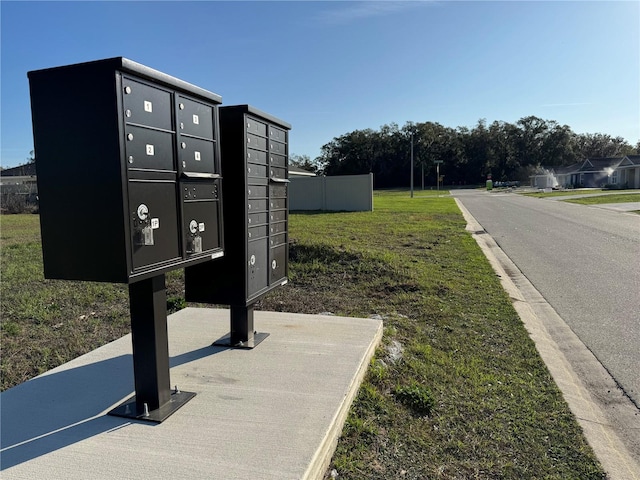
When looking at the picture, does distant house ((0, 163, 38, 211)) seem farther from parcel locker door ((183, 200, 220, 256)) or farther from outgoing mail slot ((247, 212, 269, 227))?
parcel locker door ((183, 200, 220, 256))

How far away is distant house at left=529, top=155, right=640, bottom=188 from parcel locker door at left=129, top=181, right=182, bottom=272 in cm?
5709

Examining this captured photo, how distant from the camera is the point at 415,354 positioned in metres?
4.01

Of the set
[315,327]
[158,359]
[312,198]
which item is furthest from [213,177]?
[312,198]

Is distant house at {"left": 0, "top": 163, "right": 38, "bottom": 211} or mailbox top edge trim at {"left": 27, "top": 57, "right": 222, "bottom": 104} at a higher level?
distant house at {"left": 0, "top": 163, "right": 38, "bottom": 211}

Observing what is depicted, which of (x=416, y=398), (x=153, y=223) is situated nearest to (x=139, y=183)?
(x=153, y=223)

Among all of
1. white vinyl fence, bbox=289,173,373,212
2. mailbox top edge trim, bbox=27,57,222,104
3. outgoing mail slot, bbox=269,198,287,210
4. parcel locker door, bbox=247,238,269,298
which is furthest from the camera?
white vinyl fence, bbox=289,173,373,212

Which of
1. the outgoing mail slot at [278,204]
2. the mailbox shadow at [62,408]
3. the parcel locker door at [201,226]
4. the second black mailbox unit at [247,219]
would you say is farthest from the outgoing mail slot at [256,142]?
the mailbox shadow at [62,408]

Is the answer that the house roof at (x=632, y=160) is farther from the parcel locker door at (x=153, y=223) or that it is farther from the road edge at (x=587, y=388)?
the parcel locker door at (x=153, y=223)

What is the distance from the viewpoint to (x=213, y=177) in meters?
2.88

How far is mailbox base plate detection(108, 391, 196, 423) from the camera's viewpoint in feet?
8.48

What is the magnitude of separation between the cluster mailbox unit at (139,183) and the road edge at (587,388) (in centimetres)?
256

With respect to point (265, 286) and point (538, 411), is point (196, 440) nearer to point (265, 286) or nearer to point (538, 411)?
point (265, 286)

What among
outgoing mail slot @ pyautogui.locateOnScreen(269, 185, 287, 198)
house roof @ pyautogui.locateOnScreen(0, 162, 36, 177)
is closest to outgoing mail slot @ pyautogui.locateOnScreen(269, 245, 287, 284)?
outgoing mail slot @ pyautogui.locateOnScreen(269, 185, 287, 198)

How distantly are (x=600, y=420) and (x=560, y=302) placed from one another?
327 centimetres
